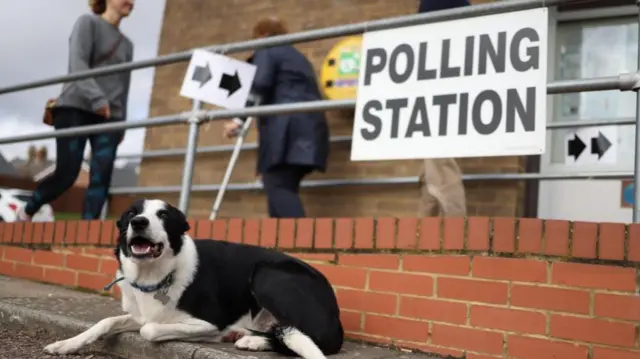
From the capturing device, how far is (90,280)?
13.5 ft

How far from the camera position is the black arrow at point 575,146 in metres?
4.12

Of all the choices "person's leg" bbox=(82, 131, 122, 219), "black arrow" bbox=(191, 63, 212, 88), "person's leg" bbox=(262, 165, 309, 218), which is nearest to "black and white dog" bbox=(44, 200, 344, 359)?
"black arrow" bbox=(191, 63, 212, 88)

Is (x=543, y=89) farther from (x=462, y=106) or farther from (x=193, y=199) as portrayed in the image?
(x=193, y=199)

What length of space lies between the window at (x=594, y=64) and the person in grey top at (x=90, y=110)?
3.26 meters

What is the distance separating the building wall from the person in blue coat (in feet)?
3.13

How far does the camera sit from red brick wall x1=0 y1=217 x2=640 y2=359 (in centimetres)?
246

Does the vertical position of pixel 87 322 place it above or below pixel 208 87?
below

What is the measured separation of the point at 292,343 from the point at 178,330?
0.46m

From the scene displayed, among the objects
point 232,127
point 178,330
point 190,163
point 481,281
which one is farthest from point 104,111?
point 481,281

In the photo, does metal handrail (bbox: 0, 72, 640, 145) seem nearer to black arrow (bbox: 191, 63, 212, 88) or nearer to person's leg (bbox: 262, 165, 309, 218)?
black arrow (bbox: 191, 63, 212, 88)

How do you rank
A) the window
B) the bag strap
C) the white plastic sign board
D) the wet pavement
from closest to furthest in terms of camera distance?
the wet pavement → the white plastic sign board → the bag strap → the window

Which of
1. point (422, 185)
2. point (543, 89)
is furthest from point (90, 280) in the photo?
point (543, 89)

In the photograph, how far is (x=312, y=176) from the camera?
577 centimetres

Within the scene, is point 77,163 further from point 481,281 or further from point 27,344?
point 481,281
